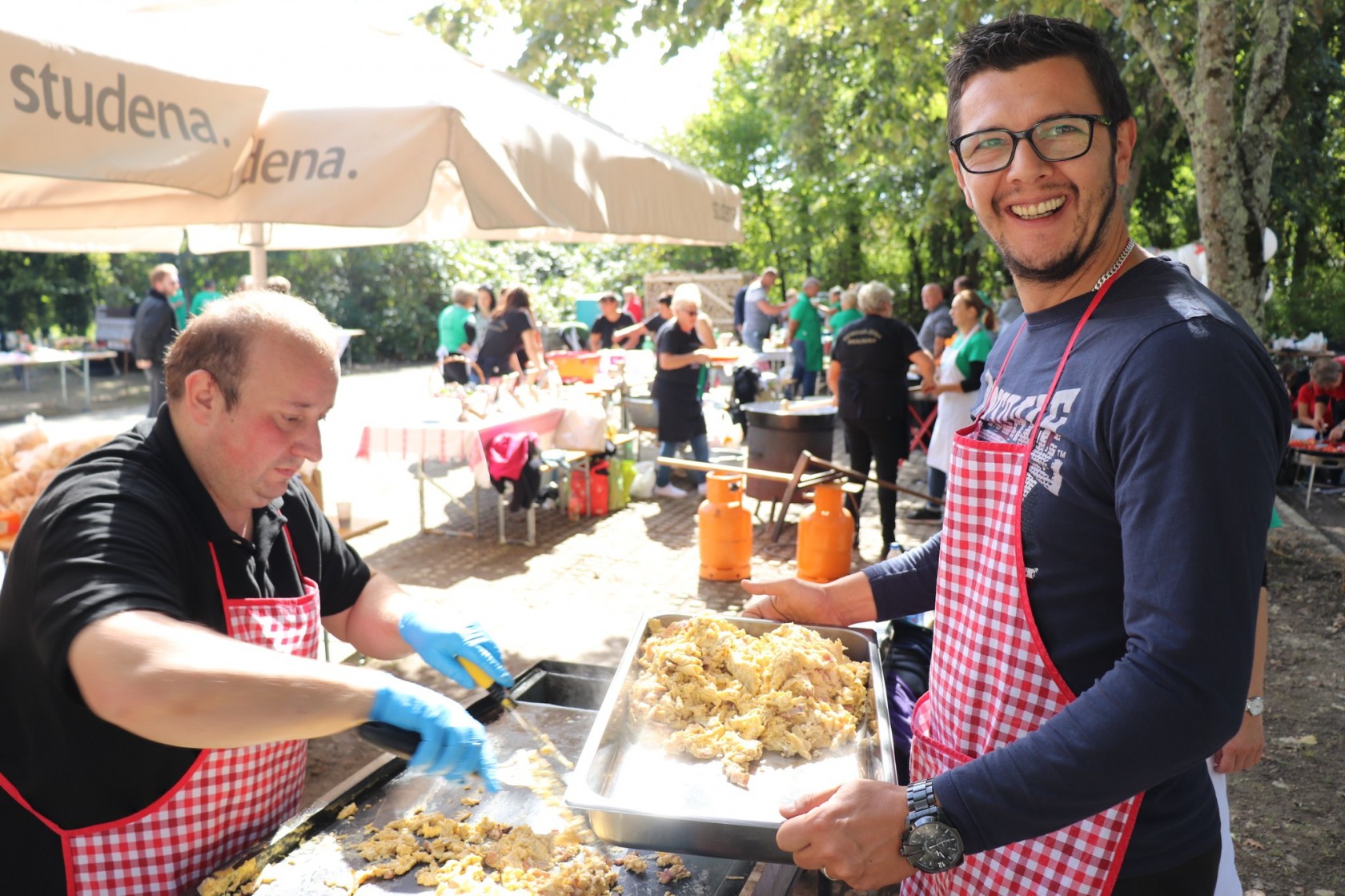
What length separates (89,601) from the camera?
55.2 inches

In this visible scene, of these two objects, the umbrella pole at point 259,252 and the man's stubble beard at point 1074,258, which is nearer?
the man's stubble beard at point 1074,258

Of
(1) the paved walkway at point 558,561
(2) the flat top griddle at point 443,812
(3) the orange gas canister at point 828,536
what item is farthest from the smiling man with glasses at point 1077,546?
(3) the orange gas canister at point 828,536

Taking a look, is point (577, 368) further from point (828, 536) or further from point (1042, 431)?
point (1042, 431)

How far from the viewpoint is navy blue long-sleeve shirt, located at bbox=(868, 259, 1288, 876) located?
1.14 metres

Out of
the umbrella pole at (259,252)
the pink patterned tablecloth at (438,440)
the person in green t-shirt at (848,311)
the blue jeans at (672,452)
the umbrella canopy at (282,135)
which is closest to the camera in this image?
the umbrella canopy at (282,135)

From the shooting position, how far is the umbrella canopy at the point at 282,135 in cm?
272

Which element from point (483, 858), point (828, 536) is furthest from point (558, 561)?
point (483, 858)

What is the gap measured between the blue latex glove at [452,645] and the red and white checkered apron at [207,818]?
0.27 m

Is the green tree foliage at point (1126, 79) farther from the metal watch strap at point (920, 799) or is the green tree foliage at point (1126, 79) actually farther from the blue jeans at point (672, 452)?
the metal watch strap at point (920, 799)

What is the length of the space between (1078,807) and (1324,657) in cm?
535

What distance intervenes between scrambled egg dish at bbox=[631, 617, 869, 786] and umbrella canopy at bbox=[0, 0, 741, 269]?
1.99 m

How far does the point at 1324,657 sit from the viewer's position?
5387 mm

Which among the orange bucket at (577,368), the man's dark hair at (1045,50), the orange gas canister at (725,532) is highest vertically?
the man's dark hair at (1045,50)

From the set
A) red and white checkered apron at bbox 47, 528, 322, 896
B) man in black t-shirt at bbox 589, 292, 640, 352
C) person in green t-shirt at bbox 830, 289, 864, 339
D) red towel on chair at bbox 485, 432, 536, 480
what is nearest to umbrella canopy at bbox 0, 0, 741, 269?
red and white checkered apron at bbox 47, 528, 322, 896
